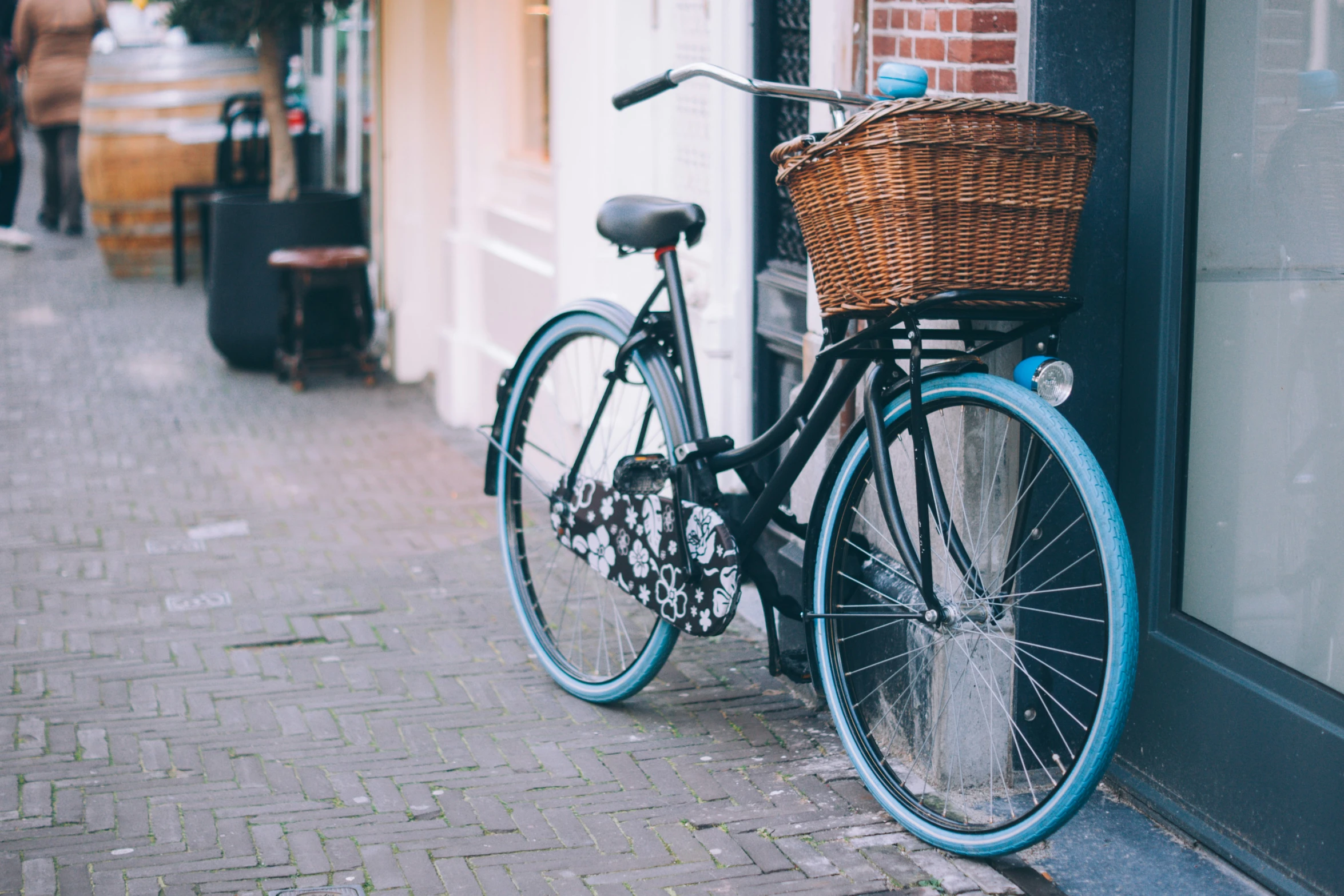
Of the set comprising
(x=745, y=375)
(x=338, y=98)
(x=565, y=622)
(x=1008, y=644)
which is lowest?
(x=565, y=622)

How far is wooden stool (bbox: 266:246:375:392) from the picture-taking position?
851 cm

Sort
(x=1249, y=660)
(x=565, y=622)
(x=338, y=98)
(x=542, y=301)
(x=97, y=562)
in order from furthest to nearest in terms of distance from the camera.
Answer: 1. (x=338, y=98)
2. (x=542, y=301)
3. (x=97, y=562)
4. (x=565, y=622)
5. (x=1249, y=660)

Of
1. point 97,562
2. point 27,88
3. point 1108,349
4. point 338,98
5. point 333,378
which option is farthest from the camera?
point 27,88

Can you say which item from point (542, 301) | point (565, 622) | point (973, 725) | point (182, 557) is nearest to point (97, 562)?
point (182, 557)

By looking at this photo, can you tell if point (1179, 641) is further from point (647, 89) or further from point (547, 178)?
point (547, 178)

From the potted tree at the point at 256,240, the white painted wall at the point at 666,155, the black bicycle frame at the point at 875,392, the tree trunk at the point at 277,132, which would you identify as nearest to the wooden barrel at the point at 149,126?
the tree trunk at the point at 277,132

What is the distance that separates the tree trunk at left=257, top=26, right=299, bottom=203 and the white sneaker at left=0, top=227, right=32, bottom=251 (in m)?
5.17

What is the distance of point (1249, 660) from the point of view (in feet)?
10.7

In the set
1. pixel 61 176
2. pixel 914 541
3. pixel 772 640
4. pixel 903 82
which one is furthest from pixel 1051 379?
pixel 61 176

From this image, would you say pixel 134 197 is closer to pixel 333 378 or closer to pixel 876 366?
pixel 333 378

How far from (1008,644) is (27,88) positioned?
12.1 metres

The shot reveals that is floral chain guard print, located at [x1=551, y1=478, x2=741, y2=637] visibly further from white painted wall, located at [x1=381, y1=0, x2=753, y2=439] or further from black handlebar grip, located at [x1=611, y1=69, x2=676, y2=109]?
white painted wall, located at [x1=381, y1=0, x2=753, y2=439]

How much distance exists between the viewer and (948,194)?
2895mm

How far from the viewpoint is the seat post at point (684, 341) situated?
12.7 ft
